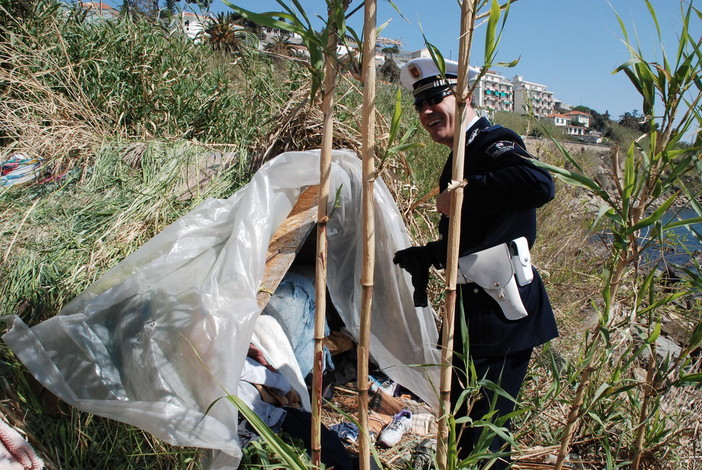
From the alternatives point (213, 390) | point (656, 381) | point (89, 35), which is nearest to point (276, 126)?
point (213, 390)

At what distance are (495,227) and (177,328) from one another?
1.16 metres

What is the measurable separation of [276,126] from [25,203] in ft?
4.85

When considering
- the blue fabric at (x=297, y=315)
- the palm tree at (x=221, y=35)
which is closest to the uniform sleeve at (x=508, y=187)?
the blue fabric at (x=297, y=315)

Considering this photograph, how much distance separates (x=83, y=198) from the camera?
287cm

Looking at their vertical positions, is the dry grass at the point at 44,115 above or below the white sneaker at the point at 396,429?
above

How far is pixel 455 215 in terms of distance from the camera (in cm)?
129

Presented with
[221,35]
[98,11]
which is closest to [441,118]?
[98,11]

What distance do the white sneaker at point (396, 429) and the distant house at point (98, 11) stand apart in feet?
16.1

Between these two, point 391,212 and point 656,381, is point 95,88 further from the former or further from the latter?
point 656,381

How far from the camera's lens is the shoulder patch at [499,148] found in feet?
5.84

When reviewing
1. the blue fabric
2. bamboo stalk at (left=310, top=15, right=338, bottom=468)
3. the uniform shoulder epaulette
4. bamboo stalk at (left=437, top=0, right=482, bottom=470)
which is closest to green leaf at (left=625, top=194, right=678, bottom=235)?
bamboo stalk at (left=437, top=0, right=482, bottom=470)

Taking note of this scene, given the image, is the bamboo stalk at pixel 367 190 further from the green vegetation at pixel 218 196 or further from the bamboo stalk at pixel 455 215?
the bamboo stalk at pixel 455 215

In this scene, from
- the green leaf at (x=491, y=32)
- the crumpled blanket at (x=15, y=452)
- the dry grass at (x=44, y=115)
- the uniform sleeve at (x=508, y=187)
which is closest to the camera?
the green leaf at (x=491, y=32)

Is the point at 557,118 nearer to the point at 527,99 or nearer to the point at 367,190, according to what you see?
the point at 527,99
